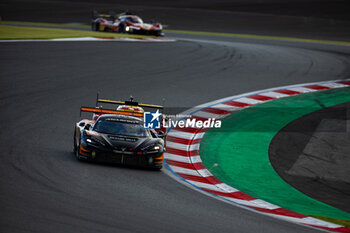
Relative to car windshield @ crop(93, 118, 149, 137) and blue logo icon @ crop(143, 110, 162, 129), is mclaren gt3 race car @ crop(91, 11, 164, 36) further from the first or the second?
car windshield @ crop(93, 118, 149, 137)

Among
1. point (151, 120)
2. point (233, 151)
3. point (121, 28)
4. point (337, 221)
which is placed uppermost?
point (121, 28)

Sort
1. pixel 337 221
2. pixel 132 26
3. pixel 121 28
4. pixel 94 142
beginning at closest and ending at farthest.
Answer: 1. pixel 337 221
2. pixel 94 142
3. pixel 132 26
4. pixel 121 28

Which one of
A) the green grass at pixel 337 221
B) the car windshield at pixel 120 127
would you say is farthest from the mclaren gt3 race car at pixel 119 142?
the green grass at pixel 337 221

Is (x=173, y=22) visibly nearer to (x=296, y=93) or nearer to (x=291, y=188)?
(x=296, y=93)

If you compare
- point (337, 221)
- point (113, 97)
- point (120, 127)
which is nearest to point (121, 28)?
point (113, 97)

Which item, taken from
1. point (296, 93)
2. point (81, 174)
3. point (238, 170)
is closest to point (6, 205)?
point (81, 174)

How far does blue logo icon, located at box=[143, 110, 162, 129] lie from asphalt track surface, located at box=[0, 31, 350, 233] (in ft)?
4.12

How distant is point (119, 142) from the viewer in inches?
449

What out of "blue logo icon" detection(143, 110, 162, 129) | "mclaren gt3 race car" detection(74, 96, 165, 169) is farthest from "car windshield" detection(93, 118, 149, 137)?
"blue logo icon" detection(143, 110, 162, 129)

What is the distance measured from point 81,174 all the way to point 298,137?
6.44 m

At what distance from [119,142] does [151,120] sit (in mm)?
1180

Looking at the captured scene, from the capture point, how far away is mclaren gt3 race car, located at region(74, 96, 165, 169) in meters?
11.2

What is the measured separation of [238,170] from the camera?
486 inches

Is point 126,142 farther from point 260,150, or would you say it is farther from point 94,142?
point 260,150
